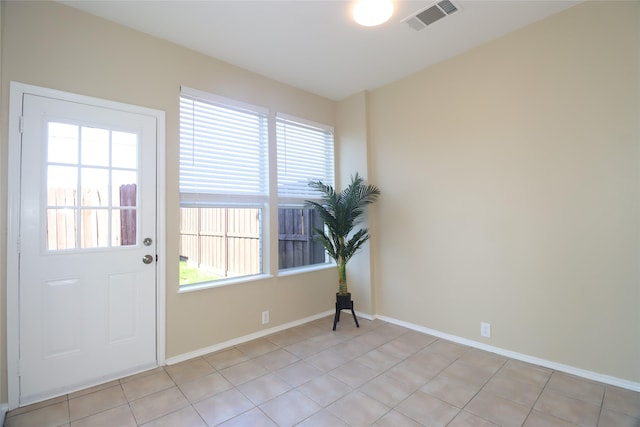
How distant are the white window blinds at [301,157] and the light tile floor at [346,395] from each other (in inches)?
71.8

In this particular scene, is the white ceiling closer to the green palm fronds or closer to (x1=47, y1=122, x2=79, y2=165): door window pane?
(x1=47, y1=122, x2=79, y2=165): door window pane

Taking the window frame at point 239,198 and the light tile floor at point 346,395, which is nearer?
the light tile floor at point 346,395

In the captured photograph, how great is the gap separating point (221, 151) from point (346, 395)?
242 centimetres

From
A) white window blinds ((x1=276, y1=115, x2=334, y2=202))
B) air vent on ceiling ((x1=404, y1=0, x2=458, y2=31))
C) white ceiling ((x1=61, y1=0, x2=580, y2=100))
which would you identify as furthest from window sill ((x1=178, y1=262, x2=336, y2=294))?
air vent on ceiling ((x1=404, y1=0, x2=458, y2=31))

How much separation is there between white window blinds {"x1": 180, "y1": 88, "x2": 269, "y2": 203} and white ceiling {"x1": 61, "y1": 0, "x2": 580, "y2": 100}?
51 cm

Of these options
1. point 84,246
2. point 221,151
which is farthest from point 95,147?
point 221,151

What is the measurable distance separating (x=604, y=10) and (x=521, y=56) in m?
0.54

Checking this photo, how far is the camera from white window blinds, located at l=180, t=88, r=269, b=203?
283 centimetres

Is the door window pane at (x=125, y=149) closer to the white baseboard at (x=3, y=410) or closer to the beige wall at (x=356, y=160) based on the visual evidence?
the white baseboard at (x=3, y=410)

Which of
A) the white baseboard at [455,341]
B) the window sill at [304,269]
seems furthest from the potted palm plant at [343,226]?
the white baseboard at [455,341]

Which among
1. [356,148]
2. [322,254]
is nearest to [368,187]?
[356,148]

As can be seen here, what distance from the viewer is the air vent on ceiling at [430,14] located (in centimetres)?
229

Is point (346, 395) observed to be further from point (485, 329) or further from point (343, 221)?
point (343, 221)

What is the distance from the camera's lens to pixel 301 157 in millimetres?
3773
